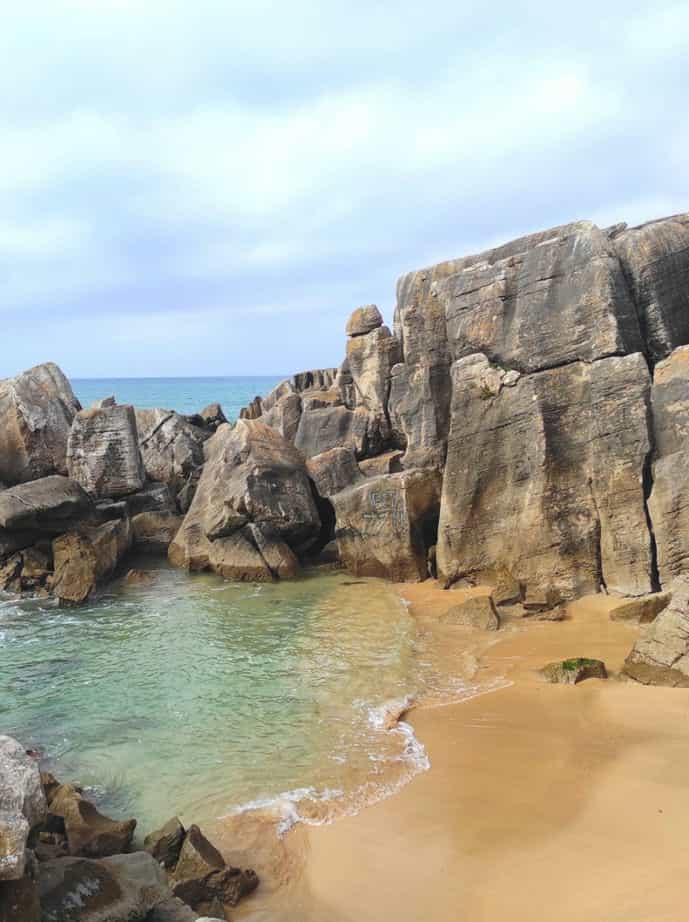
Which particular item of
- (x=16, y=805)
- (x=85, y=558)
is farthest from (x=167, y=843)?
(x=85, y=558)

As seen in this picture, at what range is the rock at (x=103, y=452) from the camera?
1920cm

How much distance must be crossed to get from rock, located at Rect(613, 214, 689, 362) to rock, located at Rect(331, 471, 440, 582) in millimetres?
5432

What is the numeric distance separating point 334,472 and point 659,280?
359 inches

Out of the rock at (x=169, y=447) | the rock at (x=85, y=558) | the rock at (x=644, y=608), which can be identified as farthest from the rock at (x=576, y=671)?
the rock at (x=169, y=447)

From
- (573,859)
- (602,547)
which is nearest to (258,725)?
(573,859)

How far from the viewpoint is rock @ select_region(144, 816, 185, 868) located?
6395 millimetres

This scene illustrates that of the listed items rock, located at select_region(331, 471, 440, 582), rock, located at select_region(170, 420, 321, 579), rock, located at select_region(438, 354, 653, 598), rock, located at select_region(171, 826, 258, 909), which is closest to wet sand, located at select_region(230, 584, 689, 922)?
rock, located at select_region(171, 826, 258, 909)

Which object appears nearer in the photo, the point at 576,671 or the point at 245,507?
the point at 576,671

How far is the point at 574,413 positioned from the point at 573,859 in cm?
886

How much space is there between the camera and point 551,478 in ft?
44.4

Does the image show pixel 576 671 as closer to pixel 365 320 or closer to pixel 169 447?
pixel 365 320

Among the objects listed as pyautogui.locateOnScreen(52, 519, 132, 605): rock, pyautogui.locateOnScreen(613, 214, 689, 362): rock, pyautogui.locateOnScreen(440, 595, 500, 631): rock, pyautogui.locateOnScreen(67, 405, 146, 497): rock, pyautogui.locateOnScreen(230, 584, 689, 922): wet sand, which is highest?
pyautogui.locateOnScreen(613, 214, 689, 362): rock

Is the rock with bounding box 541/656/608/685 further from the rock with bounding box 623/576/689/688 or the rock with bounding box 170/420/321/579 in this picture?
A: the rock with bounding box 170/420/321/579

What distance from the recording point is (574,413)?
532 inches
